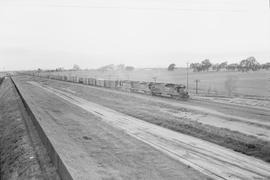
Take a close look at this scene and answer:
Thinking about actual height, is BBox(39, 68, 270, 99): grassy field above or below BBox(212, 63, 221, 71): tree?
below

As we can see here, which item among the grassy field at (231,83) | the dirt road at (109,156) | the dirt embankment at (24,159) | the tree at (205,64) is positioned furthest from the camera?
the tree at (205,64)

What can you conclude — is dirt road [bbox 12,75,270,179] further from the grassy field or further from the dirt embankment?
the grassy field

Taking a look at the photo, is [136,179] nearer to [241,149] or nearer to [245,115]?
[241,149]

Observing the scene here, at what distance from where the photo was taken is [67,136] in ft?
40.7

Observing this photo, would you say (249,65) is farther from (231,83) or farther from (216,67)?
(231,83)

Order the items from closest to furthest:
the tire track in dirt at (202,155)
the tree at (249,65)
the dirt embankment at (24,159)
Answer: the tire track in dirt at (202,155)
the dirt embankment at (24,159)
the tree at (249,65)

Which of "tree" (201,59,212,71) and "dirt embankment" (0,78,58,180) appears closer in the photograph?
"dirt embankment" (0,78,58,180)

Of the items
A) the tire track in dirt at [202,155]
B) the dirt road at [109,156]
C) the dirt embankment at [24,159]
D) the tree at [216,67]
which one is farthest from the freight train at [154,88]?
the tree at [216,67]

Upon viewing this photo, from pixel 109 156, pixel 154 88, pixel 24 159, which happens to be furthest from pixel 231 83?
pixel 24 159

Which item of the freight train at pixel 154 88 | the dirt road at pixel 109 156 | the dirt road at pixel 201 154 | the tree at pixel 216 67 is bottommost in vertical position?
the dirt road at pixel 201 154

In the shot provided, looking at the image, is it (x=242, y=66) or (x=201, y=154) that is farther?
(x=242, y=66)

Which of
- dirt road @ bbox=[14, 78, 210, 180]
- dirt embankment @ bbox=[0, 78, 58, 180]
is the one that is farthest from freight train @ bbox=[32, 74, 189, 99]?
dirt embankment @ bbox=[0, 78, 58, 180]

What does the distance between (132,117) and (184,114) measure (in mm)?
4040

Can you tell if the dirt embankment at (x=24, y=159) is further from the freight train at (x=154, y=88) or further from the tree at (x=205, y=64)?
the tree at (x=205, y=64)
